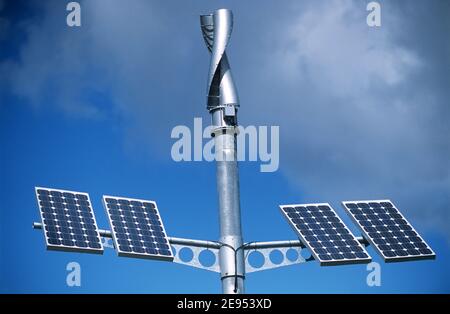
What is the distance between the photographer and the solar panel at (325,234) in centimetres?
3772

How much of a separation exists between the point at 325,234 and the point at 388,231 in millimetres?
2511

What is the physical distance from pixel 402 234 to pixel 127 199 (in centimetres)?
995

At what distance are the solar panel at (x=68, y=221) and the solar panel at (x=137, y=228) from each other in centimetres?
68

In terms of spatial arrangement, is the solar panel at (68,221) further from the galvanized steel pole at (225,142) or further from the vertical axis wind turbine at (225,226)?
the galvanized steel pole at (225,142)

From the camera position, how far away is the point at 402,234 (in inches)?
1566

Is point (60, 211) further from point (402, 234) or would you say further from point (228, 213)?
point (402, 234)

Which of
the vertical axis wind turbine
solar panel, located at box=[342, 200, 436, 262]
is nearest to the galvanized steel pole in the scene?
the vertical axis wind turbine

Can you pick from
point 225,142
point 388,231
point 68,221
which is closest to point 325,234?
point 388,231

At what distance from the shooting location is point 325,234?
3875 cm

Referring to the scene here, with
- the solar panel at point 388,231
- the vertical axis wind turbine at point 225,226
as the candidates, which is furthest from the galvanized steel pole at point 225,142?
the solar panel at point 388,231

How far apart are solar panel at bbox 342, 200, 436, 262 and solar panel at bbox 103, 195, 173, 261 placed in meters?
7.16
